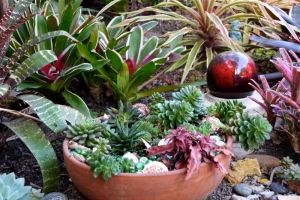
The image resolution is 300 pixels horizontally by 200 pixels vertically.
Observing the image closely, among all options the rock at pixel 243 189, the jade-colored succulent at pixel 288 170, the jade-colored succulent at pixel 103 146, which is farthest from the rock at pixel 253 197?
the jade-colored succulent at pixel 103 146

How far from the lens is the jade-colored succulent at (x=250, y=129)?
1396 millimetres

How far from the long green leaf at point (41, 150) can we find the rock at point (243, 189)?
719 mm

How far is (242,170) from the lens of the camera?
1623 mm

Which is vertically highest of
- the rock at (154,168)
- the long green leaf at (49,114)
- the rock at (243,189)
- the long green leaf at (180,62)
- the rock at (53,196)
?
the long green leaf at (49,114)

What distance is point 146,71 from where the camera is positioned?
6.55 ft

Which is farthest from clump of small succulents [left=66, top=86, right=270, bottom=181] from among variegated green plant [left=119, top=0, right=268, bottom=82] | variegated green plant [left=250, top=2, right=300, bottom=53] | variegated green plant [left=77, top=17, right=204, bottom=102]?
variegated green plant [left=119, top=0, right=268, bottom=82]

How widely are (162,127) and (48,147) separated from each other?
0.47 m

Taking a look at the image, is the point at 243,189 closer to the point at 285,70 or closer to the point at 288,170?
the point at 288,170

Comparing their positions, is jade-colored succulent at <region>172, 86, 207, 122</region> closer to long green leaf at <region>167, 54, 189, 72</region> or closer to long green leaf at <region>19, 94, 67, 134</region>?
long green leaf at <region>19, 94, 67, 134</region>

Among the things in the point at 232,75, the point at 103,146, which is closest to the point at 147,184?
the point at 103,146

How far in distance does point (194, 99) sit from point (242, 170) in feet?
1.24

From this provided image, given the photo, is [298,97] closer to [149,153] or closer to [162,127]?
[162,127]

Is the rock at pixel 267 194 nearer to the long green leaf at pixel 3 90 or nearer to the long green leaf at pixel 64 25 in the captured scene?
the long green leaf at pixel 3 90

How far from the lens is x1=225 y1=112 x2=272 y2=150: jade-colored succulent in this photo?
4.58 feet
